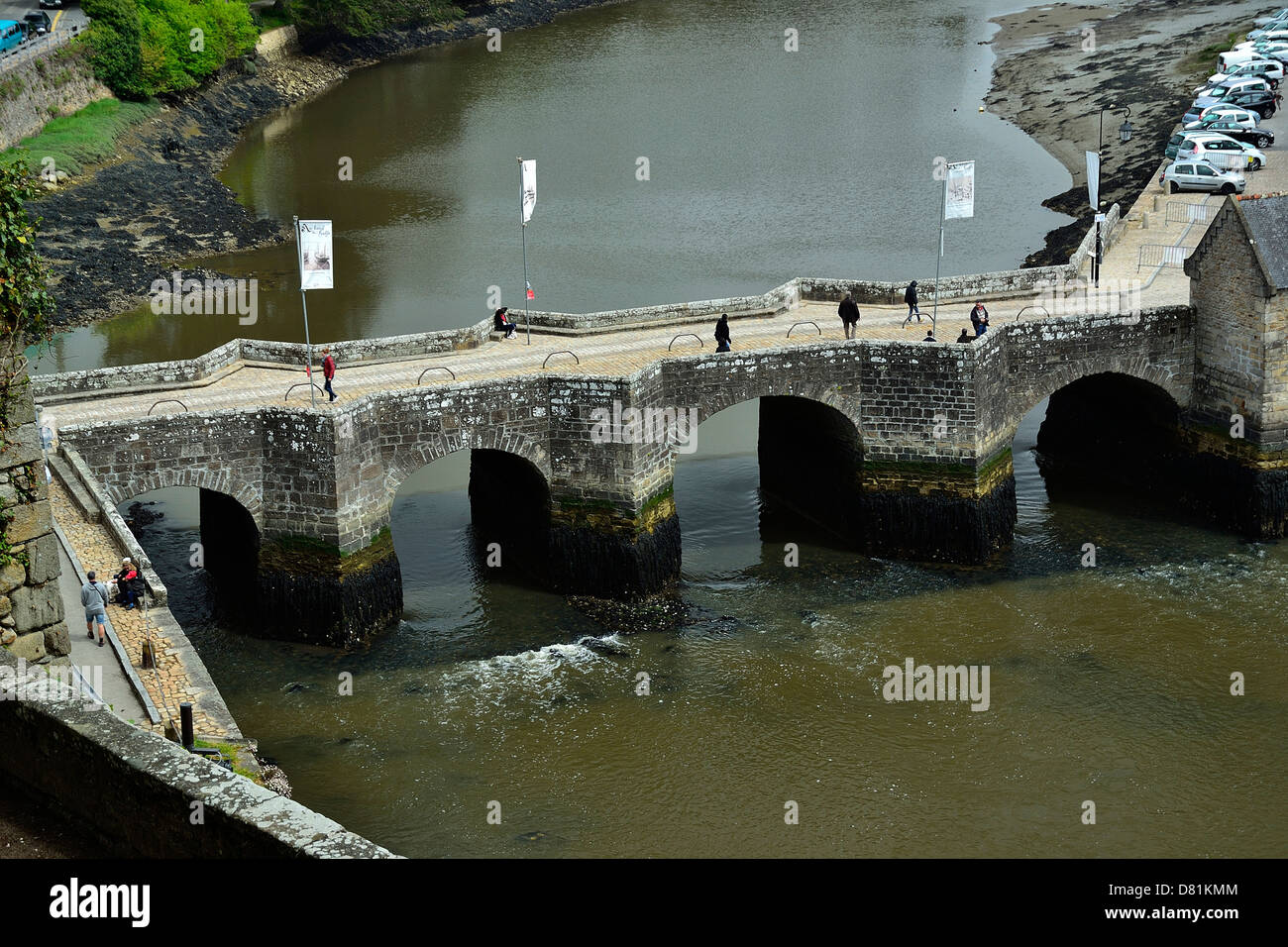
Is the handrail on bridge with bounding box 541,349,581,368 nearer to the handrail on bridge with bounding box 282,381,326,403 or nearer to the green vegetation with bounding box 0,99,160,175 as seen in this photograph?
the handrail on bridge with bounding box 282,381,326,403

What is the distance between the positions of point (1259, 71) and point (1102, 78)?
14338 millimetres

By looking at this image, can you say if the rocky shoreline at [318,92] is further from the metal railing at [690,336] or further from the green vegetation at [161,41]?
the metal railing at [690,336]

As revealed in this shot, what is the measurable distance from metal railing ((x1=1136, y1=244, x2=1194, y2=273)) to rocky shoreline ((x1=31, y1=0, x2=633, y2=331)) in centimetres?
3315

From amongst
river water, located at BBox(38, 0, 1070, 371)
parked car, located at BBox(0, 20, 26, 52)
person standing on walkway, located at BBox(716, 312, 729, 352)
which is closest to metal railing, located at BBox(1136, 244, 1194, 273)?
river water, located at BBox(38, 0, 1070, 371)

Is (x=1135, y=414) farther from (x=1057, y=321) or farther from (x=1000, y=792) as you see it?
(x=1000, y=792)

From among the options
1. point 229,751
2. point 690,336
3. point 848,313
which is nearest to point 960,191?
point 848,313

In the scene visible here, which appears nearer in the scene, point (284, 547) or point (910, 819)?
point (910, 819)

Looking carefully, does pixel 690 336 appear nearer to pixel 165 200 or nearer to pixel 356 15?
pixel 165 200

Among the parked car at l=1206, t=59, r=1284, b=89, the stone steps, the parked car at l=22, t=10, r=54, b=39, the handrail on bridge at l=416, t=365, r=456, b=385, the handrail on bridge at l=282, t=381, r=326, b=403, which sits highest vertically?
the parked car at l=22, t=10, r=54, b=39

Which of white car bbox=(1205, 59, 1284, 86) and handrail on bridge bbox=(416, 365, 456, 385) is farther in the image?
white car bbox=(1205, 59, 1284, 86)

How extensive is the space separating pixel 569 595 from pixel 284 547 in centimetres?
634

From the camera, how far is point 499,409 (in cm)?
3412

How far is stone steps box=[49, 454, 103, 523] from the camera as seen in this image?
30156mm
